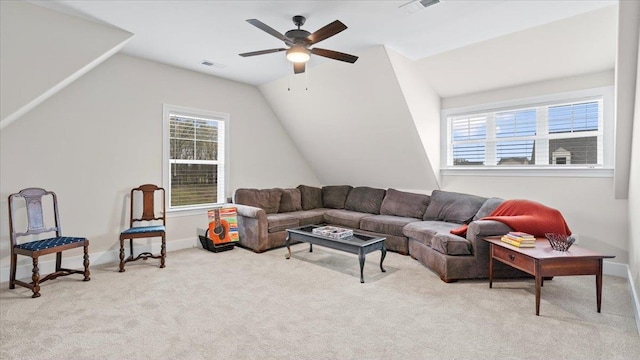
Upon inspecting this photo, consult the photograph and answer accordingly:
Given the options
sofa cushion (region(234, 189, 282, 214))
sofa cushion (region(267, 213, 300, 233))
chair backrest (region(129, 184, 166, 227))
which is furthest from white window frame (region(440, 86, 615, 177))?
chair backrest (region(129, 184, 166, 227))

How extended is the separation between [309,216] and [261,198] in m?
0.89

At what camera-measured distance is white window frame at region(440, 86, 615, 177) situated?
3.84 metres

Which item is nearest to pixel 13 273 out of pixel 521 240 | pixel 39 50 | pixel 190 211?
pixel 190 211

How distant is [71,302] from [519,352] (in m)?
3.73

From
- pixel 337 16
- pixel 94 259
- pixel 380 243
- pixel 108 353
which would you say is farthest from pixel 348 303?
pixel 94 259

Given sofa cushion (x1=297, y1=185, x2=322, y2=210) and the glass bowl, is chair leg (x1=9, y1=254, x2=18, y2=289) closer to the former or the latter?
sofa cushion (x1=297, y1=185, x2=322, y2=210)

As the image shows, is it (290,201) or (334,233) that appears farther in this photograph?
(290,201)

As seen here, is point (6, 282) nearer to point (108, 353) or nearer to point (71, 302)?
point (71, 302)

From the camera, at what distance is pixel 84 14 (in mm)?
3273

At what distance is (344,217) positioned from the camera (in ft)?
18.4

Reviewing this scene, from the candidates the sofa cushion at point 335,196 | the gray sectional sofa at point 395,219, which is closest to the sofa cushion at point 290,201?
the gray sectional sofa at point 395,219

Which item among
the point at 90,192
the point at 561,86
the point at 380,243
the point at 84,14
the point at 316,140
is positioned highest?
the point at 84,14

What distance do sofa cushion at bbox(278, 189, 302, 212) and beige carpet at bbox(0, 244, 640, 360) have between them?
2037 mm

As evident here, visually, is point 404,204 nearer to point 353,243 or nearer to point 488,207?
point 488,207
